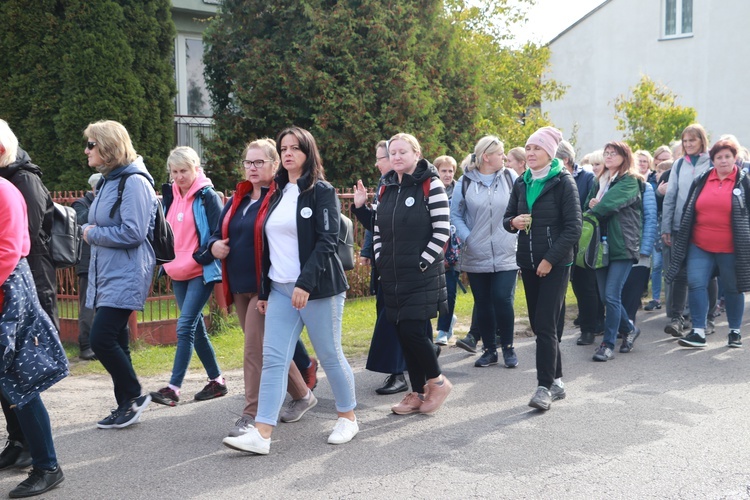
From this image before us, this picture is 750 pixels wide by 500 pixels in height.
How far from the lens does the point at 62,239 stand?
195 inches

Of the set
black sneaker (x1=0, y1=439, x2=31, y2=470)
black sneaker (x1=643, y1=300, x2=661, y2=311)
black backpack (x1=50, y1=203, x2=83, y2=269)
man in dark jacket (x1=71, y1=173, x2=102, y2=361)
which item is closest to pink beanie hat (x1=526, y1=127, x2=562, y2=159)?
black backpack (x1=50, y1=203, x2=83, y2=269)

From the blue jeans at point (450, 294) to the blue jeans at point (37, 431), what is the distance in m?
4.14

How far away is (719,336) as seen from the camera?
8.57 metres

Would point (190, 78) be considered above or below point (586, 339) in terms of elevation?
above

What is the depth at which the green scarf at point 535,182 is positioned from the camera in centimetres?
593

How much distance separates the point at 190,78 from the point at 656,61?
18.0m

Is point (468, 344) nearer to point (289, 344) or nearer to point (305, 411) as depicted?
point (305, 411)

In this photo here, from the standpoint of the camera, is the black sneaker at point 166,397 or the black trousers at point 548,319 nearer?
the black trousers at point 548,319

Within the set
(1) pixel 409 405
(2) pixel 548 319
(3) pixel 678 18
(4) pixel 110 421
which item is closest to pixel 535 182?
(2) pixel 548 319

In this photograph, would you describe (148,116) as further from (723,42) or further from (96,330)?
(723,42)

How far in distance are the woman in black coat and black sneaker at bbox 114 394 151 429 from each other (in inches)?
69.9

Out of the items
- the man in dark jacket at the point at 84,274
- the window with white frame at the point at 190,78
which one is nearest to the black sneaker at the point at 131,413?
the man in dark jacket at the point at 84,274

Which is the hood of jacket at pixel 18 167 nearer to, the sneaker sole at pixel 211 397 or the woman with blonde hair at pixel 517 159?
the sneaker sole at pixel 211 397

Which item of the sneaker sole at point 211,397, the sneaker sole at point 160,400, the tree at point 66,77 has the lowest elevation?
the sneaker sole at point 211,397
